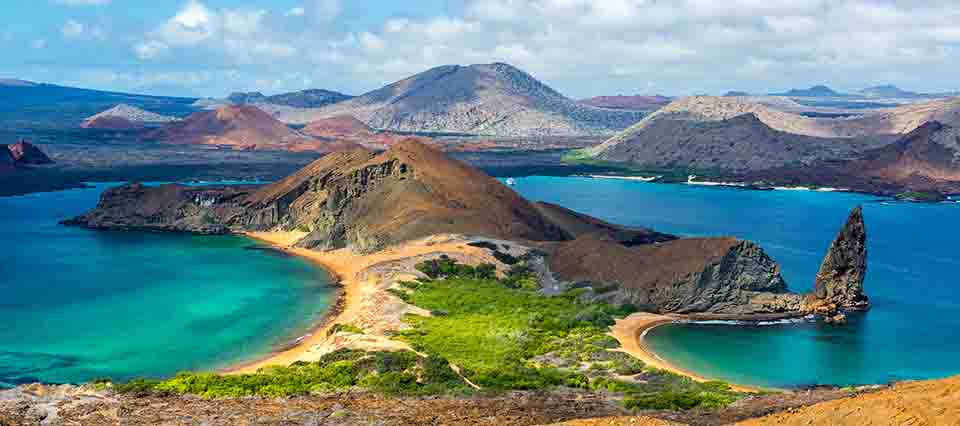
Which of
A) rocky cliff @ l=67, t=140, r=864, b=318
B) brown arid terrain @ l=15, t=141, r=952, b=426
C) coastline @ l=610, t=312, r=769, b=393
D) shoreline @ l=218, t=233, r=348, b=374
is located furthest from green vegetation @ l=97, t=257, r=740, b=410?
rocky cliff @ l=67, t=140, r=864, b=318

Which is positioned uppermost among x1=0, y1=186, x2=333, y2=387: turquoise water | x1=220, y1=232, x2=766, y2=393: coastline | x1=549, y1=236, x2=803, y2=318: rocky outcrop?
x1=549, y1=236, x2=803, y2=318: rocky outcrop

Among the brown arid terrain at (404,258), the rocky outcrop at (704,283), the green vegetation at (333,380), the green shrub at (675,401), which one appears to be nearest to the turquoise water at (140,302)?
the brown arid terrain at (404,258)

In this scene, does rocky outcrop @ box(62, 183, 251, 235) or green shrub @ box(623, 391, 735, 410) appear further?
rocky outcrop @ box(62, 183, 251, 235)

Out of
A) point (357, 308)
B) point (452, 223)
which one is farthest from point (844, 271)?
point (357, 308)

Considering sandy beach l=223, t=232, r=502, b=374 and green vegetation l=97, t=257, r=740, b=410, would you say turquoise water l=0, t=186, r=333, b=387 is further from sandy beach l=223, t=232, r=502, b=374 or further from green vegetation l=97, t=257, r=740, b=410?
green vegetation l=97, t=257, r=740, b=410

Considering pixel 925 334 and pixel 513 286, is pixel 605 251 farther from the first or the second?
pixel 925 334

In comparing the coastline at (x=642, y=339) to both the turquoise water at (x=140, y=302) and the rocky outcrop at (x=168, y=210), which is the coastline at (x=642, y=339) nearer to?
the turquoise water at (x=140, y=302)
